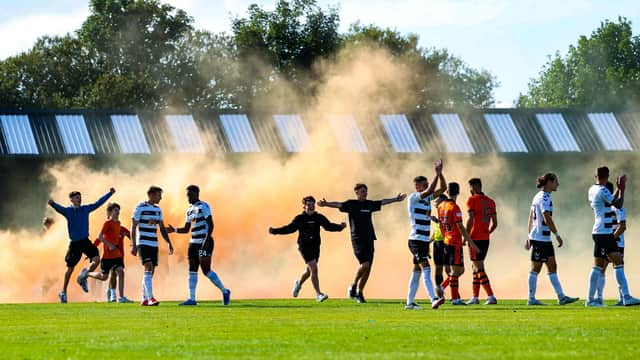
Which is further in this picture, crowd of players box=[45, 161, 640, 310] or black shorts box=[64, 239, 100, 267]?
black shorts box=[64, 239, 100, 267]

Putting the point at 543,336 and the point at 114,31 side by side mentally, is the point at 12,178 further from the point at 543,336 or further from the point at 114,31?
the point at 114,31

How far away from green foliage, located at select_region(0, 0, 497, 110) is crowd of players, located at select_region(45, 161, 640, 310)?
40970 mm

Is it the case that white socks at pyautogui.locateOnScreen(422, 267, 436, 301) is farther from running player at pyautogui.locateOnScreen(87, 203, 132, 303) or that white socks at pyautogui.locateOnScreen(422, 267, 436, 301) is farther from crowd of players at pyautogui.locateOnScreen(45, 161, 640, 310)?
running player at pyautogui.locateOnScreen(87, 203, 132, 303)

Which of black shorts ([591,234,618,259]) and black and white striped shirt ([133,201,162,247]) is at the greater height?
black and white striped shirt ([133,201,162,247])

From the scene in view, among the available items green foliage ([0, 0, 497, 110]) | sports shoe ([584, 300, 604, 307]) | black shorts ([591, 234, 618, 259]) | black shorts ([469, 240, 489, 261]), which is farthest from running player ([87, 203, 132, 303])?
green foliage ([0, 0, 497, 110])

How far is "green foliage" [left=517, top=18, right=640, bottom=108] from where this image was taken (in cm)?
8319

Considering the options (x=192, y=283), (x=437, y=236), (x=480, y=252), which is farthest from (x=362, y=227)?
(x=192, y=283)

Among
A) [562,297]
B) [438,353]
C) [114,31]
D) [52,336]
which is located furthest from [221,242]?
[114,31]

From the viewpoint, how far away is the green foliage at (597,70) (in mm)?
83188

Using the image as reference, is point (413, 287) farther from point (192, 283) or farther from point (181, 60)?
point (181, 60)

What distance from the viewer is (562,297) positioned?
22250 millimetres

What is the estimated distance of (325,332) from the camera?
15805 millimetres

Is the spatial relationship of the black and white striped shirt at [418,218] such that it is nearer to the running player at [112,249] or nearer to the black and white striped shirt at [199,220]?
the black and white striped shirt at [199,220]

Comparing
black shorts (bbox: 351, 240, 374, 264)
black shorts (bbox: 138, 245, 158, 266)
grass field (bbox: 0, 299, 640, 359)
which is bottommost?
grass field (bbox: 0, 299, 640, 359)
